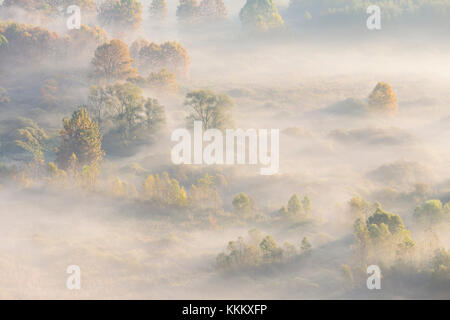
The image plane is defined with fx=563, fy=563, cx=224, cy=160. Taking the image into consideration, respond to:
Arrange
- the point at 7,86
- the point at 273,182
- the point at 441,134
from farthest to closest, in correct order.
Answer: the point at 7,86 → the point at 441,134 → the point at 273,182

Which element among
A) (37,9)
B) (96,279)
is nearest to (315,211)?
(96,279)

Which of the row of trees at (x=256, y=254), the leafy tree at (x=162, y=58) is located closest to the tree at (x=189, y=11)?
the leafy tree at (x=162, y=58)

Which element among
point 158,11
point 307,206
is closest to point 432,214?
point 307,206

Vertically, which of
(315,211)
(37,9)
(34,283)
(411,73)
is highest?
(37,9)

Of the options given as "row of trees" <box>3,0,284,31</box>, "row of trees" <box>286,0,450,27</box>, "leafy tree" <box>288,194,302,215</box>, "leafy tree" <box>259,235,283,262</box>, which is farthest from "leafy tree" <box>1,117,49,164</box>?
"row of trees" <box>286,0,450,27</box>

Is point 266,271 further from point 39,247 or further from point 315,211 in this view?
point 39,247

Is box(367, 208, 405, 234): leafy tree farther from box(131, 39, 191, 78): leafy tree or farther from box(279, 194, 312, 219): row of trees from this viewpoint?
box(131, 39, 191, 78): leafy tree
